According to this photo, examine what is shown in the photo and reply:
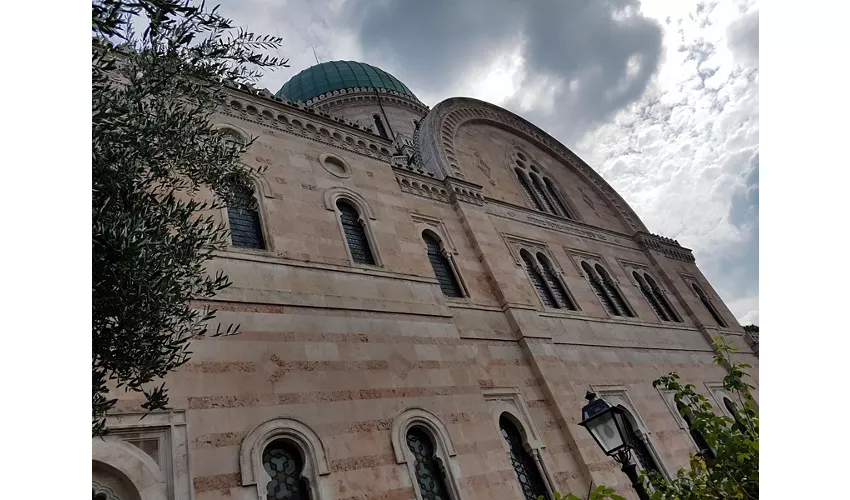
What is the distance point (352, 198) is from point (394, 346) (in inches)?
119

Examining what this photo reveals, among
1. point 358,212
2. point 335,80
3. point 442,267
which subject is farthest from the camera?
point 335,80

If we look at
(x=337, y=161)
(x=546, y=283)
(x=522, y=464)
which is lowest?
(x=522, y=464)

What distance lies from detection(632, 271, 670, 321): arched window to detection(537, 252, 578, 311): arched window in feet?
12.6

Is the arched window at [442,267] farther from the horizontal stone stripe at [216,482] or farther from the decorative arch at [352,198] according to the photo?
the horizontal stone stripe at [216,482]

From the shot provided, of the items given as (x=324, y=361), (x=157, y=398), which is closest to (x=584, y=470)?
(x=324, y=361)

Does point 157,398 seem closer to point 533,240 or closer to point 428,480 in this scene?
point 428,480

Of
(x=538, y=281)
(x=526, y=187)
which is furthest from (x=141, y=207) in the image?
(x=526, y=187)

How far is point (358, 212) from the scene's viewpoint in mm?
8914

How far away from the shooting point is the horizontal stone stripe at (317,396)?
17.5 feet

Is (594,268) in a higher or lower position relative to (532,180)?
lower

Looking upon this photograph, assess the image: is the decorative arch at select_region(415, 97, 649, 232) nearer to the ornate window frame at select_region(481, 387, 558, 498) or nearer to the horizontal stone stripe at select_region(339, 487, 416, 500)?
the ornate window frame at select_region(481, 387, 558, 498)

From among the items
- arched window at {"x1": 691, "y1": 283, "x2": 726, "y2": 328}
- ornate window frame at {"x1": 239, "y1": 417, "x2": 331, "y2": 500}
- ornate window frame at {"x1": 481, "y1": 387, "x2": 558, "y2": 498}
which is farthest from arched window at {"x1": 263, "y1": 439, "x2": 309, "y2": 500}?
arched window at {"x1": 691, "y1": 283, "x2": 726, "y2": 328}

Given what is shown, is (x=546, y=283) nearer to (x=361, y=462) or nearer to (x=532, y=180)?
(x=532, y=180)

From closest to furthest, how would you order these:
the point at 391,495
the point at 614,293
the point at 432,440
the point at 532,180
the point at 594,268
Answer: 1. the point at 391,495
2. the point at 432,440
3. the point at 614,293
4. the point at 594,268
5. the point at 532,180
